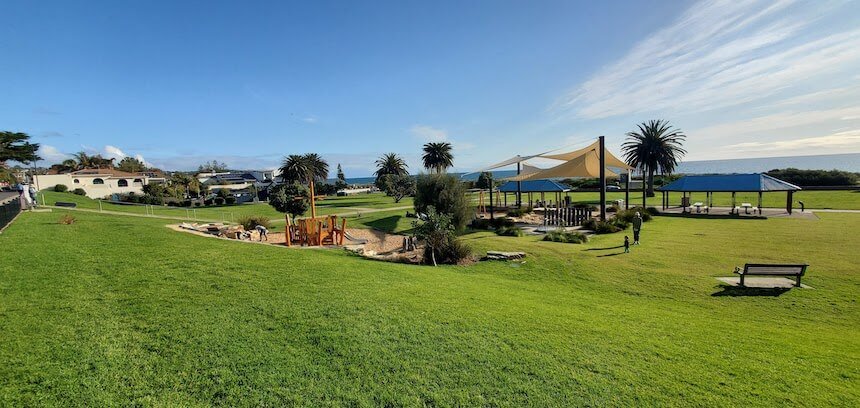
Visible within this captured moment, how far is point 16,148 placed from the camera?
3238cm

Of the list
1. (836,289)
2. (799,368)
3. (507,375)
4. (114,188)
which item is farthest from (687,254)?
(114,188)

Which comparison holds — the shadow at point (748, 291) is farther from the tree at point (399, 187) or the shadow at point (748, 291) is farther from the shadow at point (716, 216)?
the tree at point (399, 187)

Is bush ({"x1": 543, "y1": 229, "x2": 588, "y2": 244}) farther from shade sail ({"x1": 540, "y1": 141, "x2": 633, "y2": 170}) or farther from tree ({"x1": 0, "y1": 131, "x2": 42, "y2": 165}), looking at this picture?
tree ({"x1": 0, "y1": 131, "x2": 42, "y2": 165})

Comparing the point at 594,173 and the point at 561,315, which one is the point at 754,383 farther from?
the point at 594,173

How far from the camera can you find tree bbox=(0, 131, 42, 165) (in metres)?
31.3

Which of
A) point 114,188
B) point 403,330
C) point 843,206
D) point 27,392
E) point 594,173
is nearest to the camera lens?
point 27,392

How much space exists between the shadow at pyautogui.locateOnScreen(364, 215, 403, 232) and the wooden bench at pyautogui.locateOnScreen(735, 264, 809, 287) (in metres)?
15.0

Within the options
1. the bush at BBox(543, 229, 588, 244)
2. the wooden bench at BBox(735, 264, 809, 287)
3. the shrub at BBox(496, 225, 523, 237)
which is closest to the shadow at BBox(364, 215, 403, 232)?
the shrub at BBox(496, 225, 523, 237)

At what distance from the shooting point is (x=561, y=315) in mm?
5984

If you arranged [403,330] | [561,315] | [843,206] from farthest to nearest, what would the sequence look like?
1. [843,206]
2. [561,315]
3. [403,330]

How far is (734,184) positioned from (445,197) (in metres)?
23.0

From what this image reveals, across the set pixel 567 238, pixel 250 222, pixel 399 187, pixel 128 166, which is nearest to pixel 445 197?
pixel 567 238

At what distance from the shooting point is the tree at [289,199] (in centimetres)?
1817

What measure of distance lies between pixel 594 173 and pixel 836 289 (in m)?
14.9
